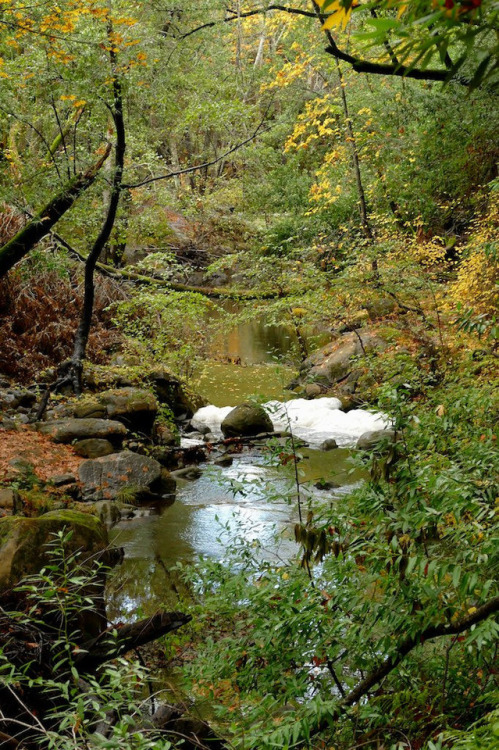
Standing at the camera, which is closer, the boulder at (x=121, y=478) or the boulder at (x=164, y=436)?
Answer: the boulder at (x=121, y=478)

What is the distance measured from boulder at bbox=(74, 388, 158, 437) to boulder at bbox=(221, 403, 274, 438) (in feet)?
5.12

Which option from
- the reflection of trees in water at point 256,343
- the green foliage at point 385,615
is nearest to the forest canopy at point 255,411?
the green foliage at point 385,615

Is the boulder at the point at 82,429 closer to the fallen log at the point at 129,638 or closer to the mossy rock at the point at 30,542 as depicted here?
the mossy rock at the point at 30,542

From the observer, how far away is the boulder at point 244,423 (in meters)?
11.0

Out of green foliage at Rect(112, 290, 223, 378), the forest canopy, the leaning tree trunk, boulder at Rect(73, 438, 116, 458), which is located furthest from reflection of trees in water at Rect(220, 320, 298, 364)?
boulder at Rect(73, 438, 116, 458)

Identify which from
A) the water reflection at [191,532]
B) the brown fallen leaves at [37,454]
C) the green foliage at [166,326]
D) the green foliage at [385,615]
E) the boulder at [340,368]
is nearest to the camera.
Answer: the green foliage at [385,615]

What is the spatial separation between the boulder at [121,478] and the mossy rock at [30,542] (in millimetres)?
3053

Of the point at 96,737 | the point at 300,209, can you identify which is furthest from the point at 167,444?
the point at 300,209

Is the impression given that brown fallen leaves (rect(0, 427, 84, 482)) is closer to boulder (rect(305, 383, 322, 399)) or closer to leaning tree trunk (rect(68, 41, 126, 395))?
leaning tree trunk (rect(68, 41, 126, 395))

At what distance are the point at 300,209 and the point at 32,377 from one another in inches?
Answer: 491

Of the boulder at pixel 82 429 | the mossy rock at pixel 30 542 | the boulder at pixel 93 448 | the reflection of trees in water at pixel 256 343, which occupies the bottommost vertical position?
the reflection of trees in water at pixel 256 343

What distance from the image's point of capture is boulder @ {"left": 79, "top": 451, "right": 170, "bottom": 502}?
26.2 feet

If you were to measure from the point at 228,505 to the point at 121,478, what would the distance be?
1.51 meters

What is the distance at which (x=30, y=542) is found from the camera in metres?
4.30
